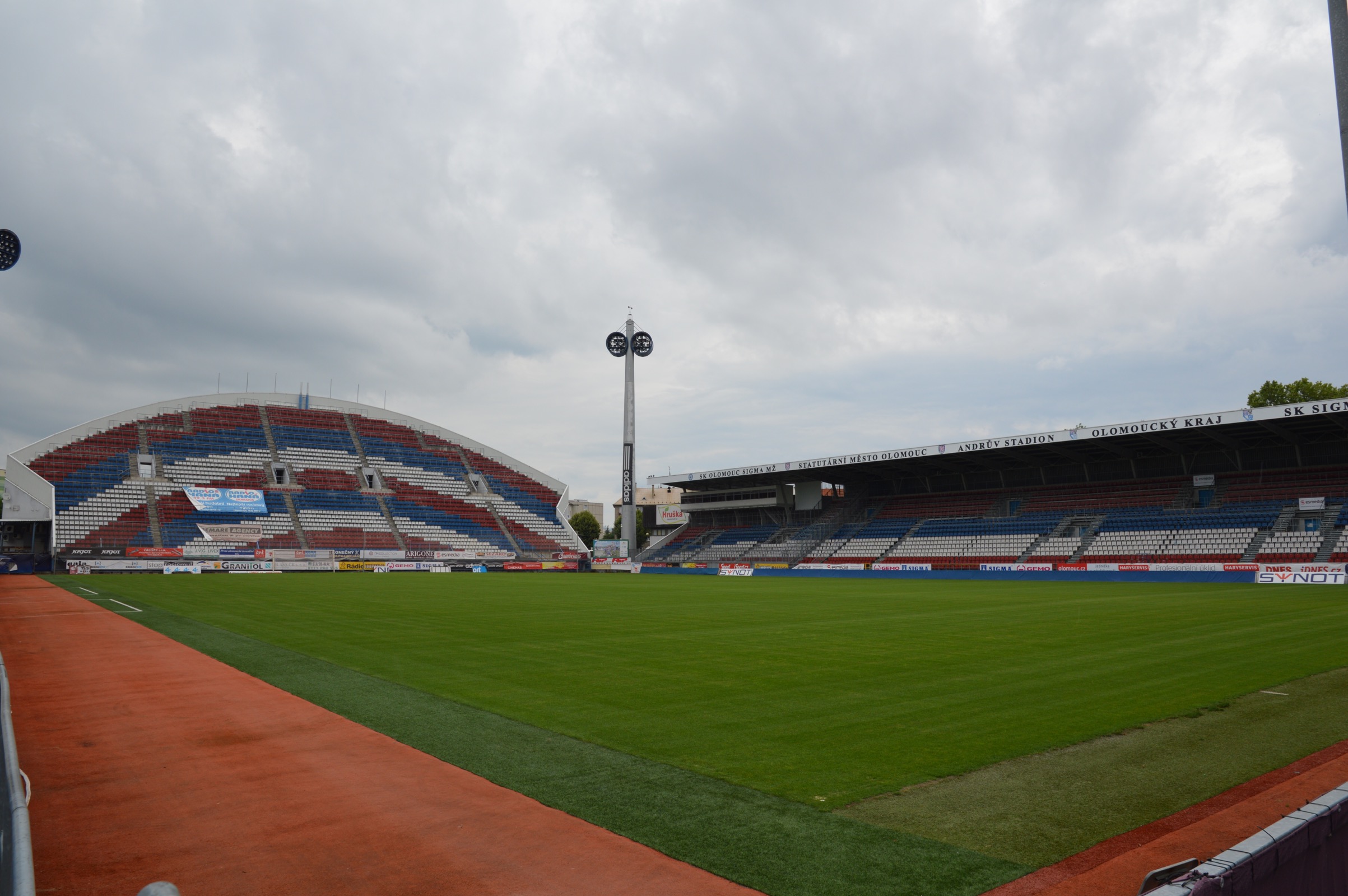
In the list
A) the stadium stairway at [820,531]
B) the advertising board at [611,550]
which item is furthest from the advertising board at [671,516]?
the stadium stairway at [820,531]

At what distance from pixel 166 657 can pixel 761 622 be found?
43.8 feet

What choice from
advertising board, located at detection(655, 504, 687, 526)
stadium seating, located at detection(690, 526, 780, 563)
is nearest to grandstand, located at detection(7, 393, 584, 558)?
advertising board, located at detection(655, 504, 687, 526)

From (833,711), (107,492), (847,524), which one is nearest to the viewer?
(833,711)

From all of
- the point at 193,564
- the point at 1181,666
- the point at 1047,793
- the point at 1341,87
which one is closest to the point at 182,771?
the point at 1047,793

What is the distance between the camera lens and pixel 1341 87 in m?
5.58

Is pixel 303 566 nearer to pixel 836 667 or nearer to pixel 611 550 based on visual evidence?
pixel 611 550

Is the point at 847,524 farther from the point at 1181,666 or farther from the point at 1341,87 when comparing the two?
the point at 1341,87

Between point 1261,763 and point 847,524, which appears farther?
point 847,524

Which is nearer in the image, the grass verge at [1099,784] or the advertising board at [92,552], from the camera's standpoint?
the grass verge at [1099,784]

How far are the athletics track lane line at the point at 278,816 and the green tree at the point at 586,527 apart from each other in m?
114

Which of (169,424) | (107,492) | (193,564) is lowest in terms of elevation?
(193,564)

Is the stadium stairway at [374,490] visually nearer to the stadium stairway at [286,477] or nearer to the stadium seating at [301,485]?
the stadium seating at [301,485]

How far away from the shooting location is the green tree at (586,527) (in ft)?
407

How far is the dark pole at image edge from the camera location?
5.53 meters
